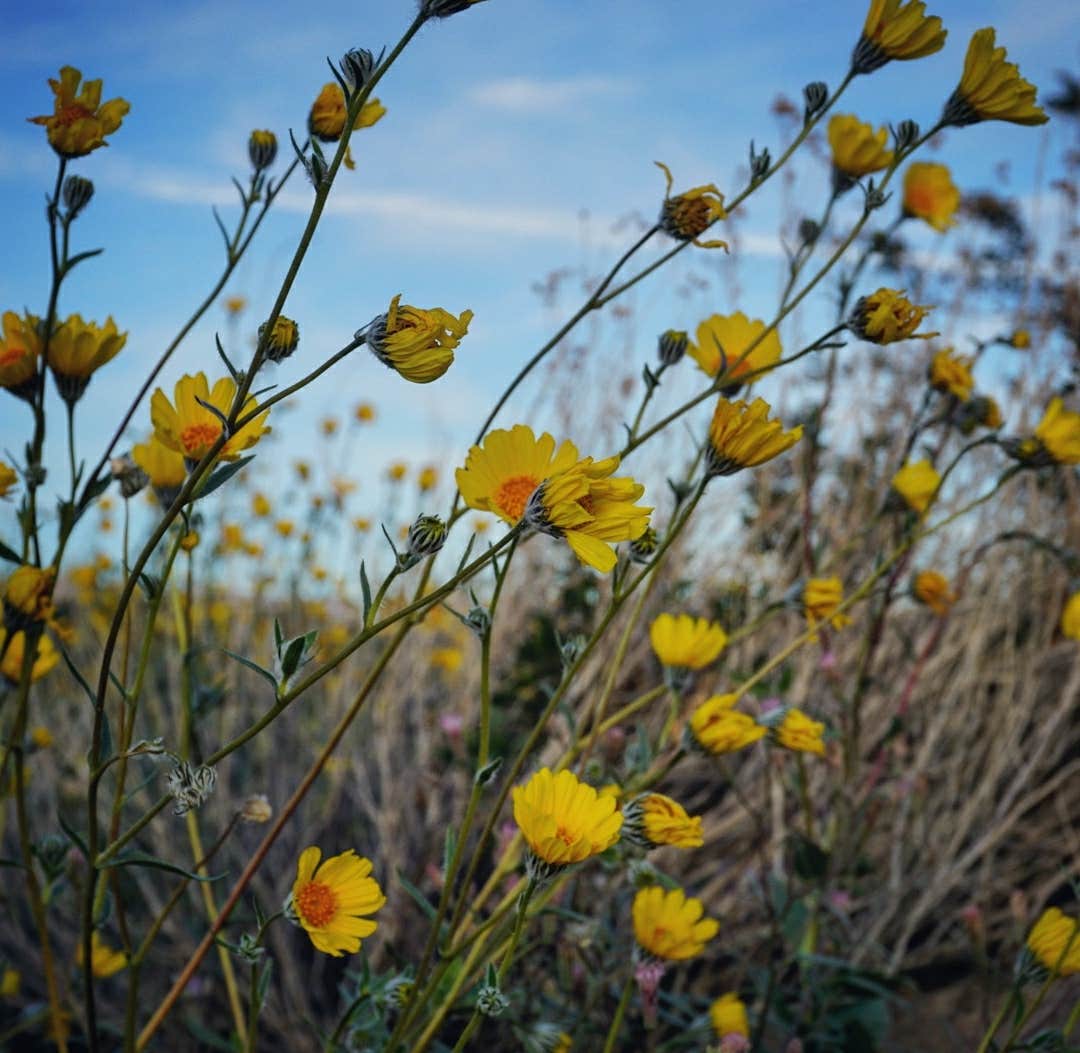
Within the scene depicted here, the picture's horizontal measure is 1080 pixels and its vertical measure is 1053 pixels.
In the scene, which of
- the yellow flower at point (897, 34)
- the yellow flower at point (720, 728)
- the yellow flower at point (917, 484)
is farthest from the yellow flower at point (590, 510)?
the yellow flower at point (917, 484)

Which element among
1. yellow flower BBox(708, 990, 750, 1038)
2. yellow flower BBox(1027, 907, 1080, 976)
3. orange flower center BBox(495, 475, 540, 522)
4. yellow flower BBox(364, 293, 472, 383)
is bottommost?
yellow flower BBox(708, 990, 750, 1038)

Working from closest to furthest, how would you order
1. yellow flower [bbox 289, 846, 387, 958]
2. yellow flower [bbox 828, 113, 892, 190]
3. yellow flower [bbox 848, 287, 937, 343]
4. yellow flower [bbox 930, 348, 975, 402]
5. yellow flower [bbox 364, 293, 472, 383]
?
yellow flower [bbox 364, 293, 472, 383]
yellow flower [bbox 289, 846, 387, 958]
yellow flower [bbox 848, 287, 937, 343]
yellow flower [bbox 828, 113, 892, 190]
yellow flower [bbox 930, 348, 975, 402]

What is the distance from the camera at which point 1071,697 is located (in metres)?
2.16

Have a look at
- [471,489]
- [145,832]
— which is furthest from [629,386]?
[471,489]

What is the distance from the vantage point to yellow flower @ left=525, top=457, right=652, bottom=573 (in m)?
0.69

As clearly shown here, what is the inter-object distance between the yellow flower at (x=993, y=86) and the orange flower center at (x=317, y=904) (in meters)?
0.92

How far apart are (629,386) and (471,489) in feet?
6.37

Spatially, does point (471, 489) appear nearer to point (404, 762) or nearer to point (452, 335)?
point (452, 335)

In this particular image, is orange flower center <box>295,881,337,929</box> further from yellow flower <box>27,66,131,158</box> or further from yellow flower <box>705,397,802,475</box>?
yellow flower <box>27,66,131,158</box>

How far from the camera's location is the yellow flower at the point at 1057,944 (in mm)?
998

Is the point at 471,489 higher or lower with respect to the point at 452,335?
lower

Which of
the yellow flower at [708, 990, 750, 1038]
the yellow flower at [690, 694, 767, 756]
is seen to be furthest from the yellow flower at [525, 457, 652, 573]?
the yellow flower at [708, 990, 750, 1038]

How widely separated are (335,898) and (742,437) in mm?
472

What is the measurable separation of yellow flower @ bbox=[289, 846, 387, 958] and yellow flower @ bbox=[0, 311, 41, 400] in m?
0.44
